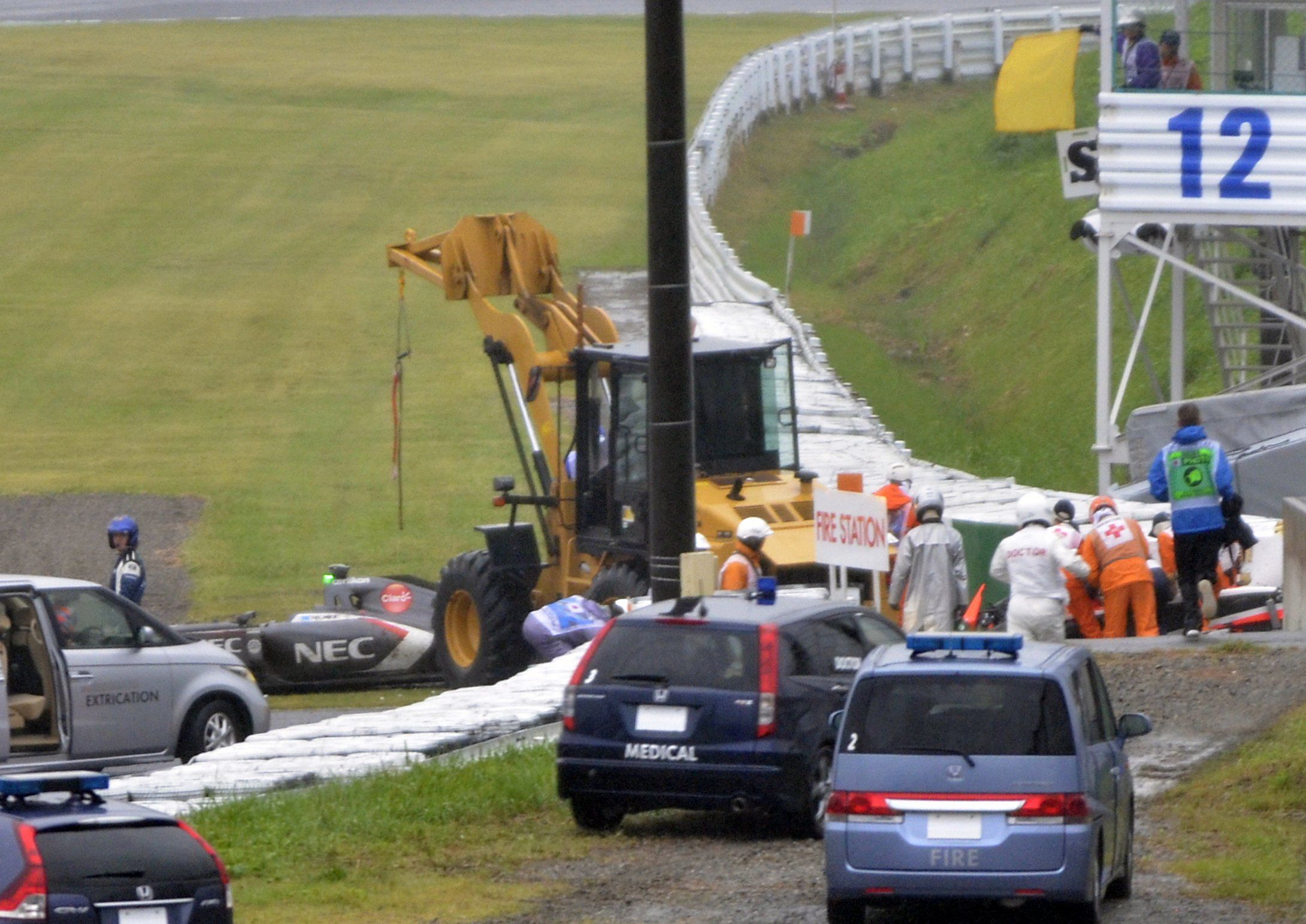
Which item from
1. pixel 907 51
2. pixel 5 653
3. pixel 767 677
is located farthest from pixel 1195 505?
pixel 907 51

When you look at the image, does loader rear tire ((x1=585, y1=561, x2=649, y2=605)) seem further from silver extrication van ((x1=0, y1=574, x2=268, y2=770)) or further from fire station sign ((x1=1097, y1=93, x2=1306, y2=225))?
fire station sign ((x1=1097, y1=93, x2=1306, y2=225))

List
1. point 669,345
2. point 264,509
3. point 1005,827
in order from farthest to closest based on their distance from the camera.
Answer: point 264,509 → point 669,345 → point 1005,827

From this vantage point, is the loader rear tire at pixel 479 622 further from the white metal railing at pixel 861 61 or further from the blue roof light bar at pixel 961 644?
the white metal railing at pixel 861 61

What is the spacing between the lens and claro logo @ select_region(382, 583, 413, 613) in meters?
22.4

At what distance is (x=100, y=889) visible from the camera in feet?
28.1

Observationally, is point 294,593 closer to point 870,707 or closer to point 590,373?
point 590,373

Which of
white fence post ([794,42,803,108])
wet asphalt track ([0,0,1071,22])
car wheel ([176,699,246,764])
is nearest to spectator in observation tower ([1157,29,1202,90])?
car wheel ([176,699,246,764])

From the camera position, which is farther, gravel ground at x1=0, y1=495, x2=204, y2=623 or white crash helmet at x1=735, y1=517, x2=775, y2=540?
gravel ground at x1=0, y1=495, x2=204, y2=623

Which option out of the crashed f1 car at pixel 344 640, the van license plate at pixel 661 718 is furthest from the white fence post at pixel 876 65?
the van license plate at pixel 661 718

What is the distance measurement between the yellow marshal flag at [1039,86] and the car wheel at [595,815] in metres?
14.0

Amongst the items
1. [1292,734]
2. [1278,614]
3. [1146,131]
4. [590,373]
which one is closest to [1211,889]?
[1292,734]

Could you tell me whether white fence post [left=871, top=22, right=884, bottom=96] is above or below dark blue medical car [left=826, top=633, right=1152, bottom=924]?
above

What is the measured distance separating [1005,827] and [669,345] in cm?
509

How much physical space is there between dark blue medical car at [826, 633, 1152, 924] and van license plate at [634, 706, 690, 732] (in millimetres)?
2335
